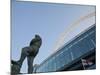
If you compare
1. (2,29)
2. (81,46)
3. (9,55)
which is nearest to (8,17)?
(2,29)

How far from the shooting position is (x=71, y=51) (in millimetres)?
2084

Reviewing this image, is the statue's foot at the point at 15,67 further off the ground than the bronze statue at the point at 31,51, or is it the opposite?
the bronze statue at the point at 31,51

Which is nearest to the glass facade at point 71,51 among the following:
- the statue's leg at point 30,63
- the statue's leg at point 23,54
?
the statue's leg at point 30,63

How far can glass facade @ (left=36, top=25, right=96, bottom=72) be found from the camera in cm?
199

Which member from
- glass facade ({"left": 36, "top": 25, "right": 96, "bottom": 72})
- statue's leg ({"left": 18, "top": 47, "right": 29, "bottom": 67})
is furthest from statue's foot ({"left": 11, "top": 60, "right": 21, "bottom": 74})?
glass facade ({"left": 36, "top": 25, "right": 96, "bottom": 72})

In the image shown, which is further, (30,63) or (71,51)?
(71,51)

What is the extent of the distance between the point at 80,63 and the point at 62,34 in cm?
36

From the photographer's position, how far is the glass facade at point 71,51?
199 centimetres

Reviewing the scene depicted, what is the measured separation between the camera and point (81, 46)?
212 cm

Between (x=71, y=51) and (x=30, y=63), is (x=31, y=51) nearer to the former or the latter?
(x=30, y=63)

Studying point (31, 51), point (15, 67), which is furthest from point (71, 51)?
point (15, 67)

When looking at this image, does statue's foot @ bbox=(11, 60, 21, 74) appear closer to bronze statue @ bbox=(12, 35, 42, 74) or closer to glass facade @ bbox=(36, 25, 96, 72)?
bronze statue @ bbox=(12, 35, 42, 74)

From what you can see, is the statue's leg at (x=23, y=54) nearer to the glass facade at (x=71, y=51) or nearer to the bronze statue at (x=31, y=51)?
the bronze statue at (x=31, y=51)
